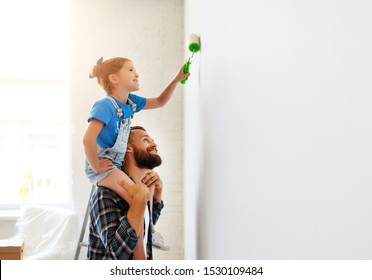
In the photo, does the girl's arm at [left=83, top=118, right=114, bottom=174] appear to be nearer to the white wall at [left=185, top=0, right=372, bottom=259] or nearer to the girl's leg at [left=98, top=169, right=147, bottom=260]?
the girl's leg at [left=98, top=169, right=147, bottom=260]

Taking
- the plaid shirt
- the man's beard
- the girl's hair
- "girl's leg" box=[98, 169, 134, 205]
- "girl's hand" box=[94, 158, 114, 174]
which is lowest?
the plaid shirt

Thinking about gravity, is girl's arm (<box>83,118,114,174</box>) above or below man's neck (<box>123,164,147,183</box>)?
above

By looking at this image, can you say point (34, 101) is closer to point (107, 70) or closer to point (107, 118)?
point (107, 70)

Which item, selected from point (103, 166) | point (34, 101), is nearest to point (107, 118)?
point (103, 166)

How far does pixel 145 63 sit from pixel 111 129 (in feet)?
6.86

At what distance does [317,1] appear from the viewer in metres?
0.83

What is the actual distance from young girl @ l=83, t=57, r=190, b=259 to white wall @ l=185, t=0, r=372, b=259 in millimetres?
603

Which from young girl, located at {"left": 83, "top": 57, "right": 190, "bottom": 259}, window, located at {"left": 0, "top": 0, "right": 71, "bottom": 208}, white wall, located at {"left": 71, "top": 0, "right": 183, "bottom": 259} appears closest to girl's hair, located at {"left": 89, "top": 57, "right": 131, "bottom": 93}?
young girl, located at {"left": 83, "top": 57, "right": 190, "bottom": 259}

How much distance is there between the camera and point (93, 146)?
6.79ft

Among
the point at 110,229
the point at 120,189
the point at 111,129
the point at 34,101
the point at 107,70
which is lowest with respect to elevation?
the point at 110,229

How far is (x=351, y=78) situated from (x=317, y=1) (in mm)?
193

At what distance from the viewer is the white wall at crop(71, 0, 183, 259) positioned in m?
4.13
